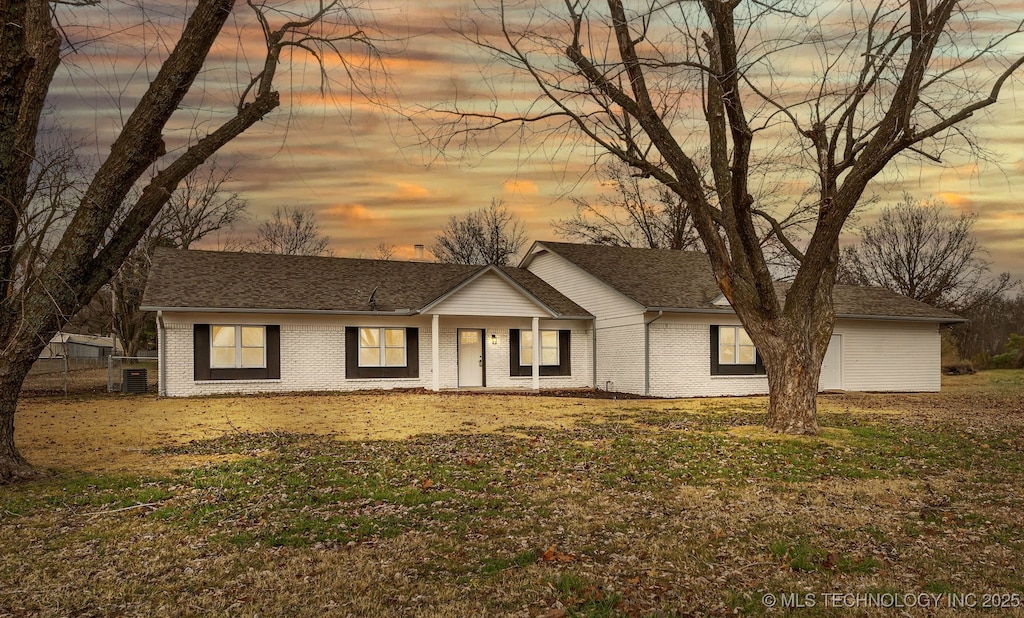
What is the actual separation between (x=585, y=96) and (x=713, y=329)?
13389mm

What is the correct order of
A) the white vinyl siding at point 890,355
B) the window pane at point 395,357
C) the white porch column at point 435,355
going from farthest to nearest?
the white vinyl siding at point 890,355 → the window pane at point 395,357 → the white porch column at point 435,355

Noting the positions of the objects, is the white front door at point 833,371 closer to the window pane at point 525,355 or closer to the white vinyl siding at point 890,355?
the white vinyl siding at point 890,355

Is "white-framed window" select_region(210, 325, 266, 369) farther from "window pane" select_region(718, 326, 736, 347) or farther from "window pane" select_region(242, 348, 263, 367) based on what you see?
"window pane" select_region(718, 326, 736, 347)

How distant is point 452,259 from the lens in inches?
1954

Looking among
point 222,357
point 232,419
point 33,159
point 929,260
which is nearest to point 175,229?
point 222,357

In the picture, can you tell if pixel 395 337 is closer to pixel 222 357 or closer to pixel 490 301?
pixel 490 301

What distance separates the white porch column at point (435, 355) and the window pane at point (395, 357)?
3.26 feet

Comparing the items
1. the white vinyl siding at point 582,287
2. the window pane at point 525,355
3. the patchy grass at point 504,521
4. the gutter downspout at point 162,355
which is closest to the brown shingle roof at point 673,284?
the white vinyl siding at point 582,287

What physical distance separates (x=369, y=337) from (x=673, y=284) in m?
10.9

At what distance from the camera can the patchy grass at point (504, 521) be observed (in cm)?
500

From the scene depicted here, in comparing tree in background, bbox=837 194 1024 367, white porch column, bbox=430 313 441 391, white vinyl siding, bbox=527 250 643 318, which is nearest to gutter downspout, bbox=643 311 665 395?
white vinyl siding, bbox=527 250 643 318

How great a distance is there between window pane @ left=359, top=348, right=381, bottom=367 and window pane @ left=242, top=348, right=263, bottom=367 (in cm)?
307

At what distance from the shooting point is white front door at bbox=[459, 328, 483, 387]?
2488cm

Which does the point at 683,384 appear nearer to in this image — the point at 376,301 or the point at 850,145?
the point at 376,301
